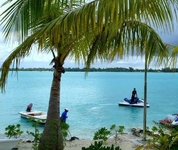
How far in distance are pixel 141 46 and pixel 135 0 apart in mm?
2387

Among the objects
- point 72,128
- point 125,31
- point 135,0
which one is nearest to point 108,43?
point 125,31

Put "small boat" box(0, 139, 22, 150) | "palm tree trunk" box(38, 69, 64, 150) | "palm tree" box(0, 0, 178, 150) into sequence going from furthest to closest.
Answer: "small boat" box(0, 139, 22, 150) → "palm tree trunk" box(38, 69, 64, 150) → "palm tree" box(0, 0, 178, 150)

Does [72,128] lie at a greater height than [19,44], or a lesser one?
lesser

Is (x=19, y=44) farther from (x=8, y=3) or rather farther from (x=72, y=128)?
(x=72, y=128)

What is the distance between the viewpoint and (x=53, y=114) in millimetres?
5473

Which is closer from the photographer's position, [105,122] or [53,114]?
[53,114]

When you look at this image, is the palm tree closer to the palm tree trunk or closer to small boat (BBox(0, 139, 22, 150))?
the palm tree trunk

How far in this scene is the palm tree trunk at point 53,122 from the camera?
5453mm

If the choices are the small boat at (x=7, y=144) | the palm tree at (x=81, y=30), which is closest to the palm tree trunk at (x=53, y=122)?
the palm tree at (x=81, y=30)

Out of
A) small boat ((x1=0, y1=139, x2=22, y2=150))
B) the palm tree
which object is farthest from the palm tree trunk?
small boat ((x1=0, y1=139, x2=22, y2=150))

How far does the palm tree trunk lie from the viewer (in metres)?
5.45

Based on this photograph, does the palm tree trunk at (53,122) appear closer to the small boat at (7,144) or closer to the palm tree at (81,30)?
the palm tree at (81,30)

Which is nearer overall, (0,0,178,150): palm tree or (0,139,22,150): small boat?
(0,0,178,150): palm tree

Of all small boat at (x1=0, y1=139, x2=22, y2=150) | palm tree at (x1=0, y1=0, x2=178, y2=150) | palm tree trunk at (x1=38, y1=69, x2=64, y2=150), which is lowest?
small boat at (x1=0, y1=139, x2=22, y2=150)
